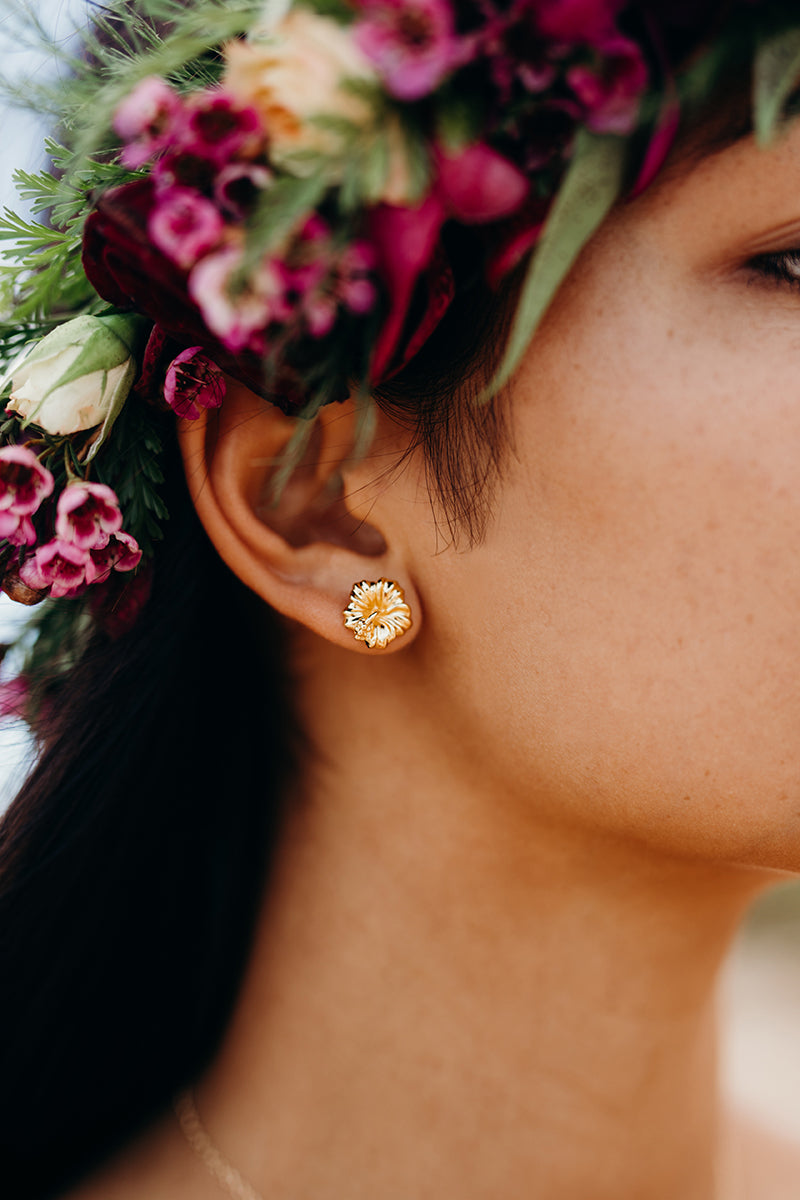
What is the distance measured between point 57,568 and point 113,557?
6cm

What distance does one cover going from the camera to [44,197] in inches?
40.6

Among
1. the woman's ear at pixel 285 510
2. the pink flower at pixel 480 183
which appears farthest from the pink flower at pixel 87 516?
the pink flower at pixel 480 183

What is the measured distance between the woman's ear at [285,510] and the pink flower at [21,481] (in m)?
0.16

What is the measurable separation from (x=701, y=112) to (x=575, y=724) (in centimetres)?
54

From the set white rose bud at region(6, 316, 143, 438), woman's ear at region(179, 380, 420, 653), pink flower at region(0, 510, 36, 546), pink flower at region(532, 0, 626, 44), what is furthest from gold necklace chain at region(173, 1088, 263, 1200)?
pink flower at region(532, 0, 626, 44)

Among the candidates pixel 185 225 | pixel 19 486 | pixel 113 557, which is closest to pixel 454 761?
pixel 113 557

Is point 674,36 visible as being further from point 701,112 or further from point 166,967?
point 166,967

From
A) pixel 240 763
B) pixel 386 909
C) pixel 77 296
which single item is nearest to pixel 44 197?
pixel 77 296

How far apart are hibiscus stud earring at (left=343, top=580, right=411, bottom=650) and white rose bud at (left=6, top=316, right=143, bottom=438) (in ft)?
1.03

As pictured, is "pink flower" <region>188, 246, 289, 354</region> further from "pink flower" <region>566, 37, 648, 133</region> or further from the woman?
"pink flower" <region>566, 37, 648, 133</region>

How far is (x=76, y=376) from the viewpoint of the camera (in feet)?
3.14

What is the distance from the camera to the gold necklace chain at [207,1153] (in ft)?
4.00

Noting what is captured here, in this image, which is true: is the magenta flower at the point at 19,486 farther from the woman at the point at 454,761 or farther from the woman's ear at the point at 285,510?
the woman's ear at the point at 285,510

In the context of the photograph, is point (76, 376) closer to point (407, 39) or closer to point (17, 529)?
point (17, 529)
